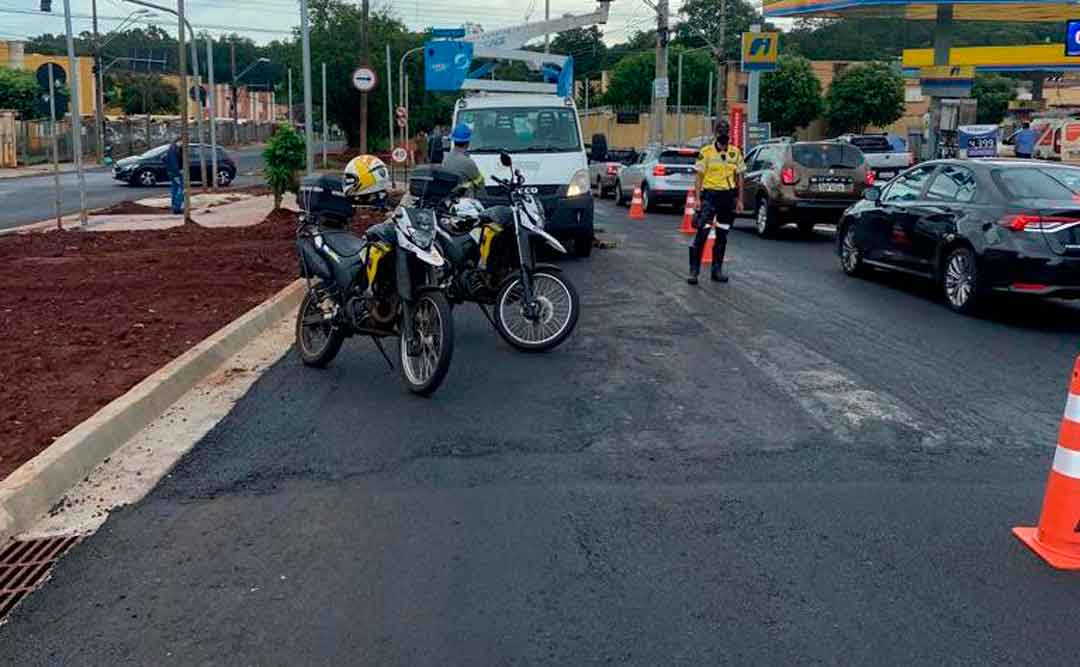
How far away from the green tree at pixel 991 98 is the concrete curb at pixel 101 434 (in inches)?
2781

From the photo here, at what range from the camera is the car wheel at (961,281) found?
34.9ft

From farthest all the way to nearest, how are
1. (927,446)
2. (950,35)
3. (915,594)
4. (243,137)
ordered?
1. (243,137)
2. (950,35)
3. (927,446)
4. (915,594)

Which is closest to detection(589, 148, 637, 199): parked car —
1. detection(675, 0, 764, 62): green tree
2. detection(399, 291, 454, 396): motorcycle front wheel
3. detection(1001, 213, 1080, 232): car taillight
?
detection(1001, 213, 1080, 232): car taillight

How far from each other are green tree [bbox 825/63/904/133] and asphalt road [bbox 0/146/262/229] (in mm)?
36809

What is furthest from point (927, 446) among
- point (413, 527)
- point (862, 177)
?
point (862, 177)

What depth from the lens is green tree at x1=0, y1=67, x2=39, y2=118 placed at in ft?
204

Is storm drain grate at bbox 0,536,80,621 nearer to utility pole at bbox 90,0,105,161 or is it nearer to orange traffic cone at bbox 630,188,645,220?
orange traffic cone at bbox 630,188,645,220

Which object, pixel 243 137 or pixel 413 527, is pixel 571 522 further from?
pixel 243 137

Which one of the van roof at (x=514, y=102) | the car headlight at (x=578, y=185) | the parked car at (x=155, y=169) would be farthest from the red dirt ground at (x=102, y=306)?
the parked car at (x=155, y=169)

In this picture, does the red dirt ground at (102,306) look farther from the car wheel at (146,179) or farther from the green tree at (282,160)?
the car wheel at (146,179)

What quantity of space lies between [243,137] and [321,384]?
303 ft

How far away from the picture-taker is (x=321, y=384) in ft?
26.6

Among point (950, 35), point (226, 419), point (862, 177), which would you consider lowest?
point (226, 419)

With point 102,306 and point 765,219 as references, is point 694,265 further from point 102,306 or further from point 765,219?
point 102,306
